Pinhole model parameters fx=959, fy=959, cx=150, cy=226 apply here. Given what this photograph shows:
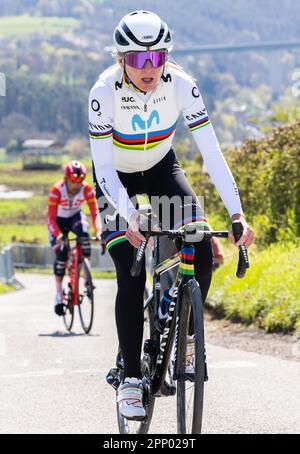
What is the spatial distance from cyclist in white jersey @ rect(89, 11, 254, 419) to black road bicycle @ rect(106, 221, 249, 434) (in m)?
0.10

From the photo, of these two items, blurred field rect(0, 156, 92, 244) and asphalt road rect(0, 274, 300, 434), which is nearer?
asphalt road rect(0, 274, 300, 434)

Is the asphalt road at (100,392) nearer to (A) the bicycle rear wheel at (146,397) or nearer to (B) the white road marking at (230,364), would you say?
(B) the white road marking at (230,364)

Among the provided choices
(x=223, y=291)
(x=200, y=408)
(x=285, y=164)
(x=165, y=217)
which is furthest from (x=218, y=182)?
(x=285, y=164)

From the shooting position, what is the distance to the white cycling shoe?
5.05m

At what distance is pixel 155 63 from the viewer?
202 inches

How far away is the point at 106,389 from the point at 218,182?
9.02 feet

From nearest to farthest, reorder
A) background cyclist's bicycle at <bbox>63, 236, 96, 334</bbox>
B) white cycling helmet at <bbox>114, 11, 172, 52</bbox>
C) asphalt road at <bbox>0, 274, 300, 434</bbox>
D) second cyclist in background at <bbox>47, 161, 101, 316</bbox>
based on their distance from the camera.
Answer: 1. white cycling helmet at <bbox>114, 11, 172, 52</bbox>
2. asphalt road at <bbox>0, 274, 300, 434</bbox>
3. second cyclist in background at <bbox>47, 161, 101, 316</bbox>
4. background cyclist's bicycle at <bbox>63, 236, 96, 334</bbox>

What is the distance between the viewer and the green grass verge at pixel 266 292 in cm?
981

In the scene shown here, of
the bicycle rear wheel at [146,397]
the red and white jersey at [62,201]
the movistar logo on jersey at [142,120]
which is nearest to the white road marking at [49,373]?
the bicycle rear wheel at [146,397]

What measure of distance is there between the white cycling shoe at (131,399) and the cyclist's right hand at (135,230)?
83 cm

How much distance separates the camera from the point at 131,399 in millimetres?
5117

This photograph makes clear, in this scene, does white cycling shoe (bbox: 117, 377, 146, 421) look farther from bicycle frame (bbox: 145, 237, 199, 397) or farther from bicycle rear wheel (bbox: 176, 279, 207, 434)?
bicycle rear wheel (bbox: 176, 279, 207, 434)

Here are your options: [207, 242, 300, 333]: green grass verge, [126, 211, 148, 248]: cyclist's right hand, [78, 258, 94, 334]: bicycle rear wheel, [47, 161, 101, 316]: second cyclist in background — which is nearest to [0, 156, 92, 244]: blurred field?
[47, 161, 101, 316]: second cyclist in background
